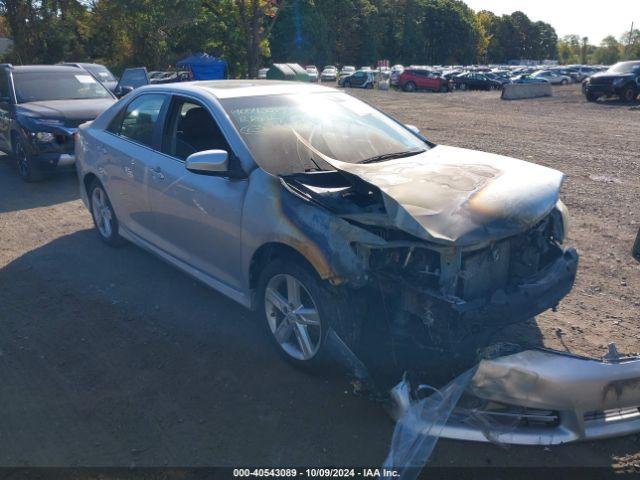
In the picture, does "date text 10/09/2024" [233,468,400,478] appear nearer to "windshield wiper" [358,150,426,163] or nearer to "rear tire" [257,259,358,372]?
"rear tire" [257,259,358,372]

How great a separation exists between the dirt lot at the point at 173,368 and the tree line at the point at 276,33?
2308 centimetres

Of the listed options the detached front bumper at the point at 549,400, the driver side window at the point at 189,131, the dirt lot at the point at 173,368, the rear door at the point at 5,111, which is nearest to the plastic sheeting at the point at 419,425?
the detached front bumper at the point at 549,400

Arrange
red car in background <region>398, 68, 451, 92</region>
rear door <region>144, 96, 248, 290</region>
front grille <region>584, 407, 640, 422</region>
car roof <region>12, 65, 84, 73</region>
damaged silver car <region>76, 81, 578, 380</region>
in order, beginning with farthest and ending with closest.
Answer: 1. red car in background <region>398, 68, 451, 92</region>
2. car roof <region>12, 65, 84, 73</region>
3. rear door <region>144, 96, 248, 290</region>
4. damaged silver car <region>76, 81, 578, 380</region>
5. front grille <region>584, 407, 640, 422</region>

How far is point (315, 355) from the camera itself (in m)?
3.41

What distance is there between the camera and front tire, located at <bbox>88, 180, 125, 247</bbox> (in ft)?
18.5

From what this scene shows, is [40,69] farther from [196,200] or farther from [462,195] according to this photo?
[462,195]

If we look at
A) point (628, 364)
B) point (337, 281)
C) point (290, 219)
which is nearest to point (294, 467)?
point (337, 281)

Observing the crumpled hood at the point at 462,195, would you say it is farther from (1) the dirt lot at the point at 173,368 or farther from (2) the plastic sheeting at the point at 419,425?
(1) the dirt lot at the point at 173,368

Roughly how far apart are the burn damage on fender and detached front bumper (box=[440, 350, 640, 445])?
216 mm

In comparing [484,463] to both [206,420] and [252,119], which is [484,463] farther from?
[252,119]

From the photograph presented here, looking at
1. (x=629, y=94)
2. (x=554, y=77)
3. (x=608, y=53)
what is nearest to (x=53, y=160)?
(x=629, y=94)

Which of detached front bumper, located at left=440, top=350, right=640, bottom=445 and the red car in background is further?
the red car in background

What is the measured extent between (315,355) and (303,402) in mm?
287

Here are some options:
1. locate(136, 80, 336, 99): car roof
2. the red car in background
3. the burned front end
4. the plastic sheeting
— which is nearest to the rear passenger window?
locate(136, 80, 336, 99): car roof
